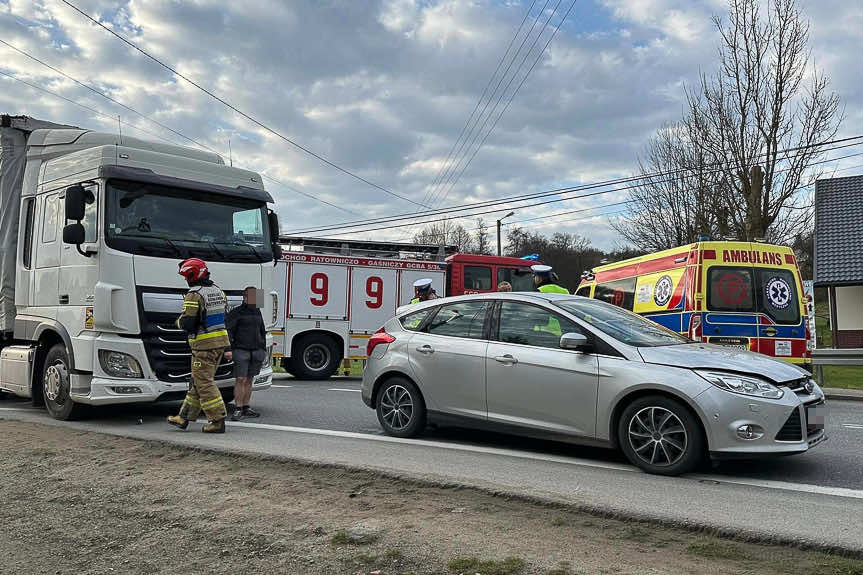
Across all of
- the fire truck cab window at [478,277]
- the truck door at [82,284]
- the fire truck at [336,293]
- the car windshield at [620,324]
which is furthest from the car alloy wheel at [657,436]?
the fire truck cab window at [478,277]

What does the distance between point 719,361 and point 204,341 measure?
16.7 feet

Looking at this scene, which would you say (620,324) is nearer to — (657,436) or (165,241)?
(657,436)

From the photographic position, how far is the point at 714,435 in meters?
5.54

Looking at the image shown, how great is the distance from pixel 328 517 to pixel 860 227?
2714 centimetres

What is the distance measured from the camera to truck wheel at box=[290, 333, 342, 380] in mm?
15484

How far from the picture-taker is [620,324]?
663cm

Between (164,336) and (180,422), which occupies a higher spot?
(164,336)

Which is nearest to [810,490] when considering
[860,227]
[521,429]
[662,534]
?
[662,534]

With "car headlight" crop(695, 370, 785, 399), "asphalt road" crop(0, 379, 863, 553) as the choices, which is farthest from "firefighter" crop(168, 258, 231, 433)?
"car headlight" crop(695, 370, 785, 399)

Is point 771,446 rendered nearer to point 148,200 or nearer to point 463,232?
point 148,200

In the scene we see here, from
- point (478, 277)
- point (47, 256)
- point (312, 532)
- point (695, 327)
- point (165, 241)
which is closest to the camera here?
point (312, 532)

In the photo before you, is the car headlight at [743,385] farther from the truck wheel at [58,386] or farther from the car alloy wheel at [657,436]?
the truck wheel at [58,386]

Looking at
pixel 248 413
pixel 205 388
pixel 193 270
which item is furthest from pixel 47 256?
pixel 248 413

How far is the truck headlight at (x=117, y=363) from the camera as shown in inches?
320
